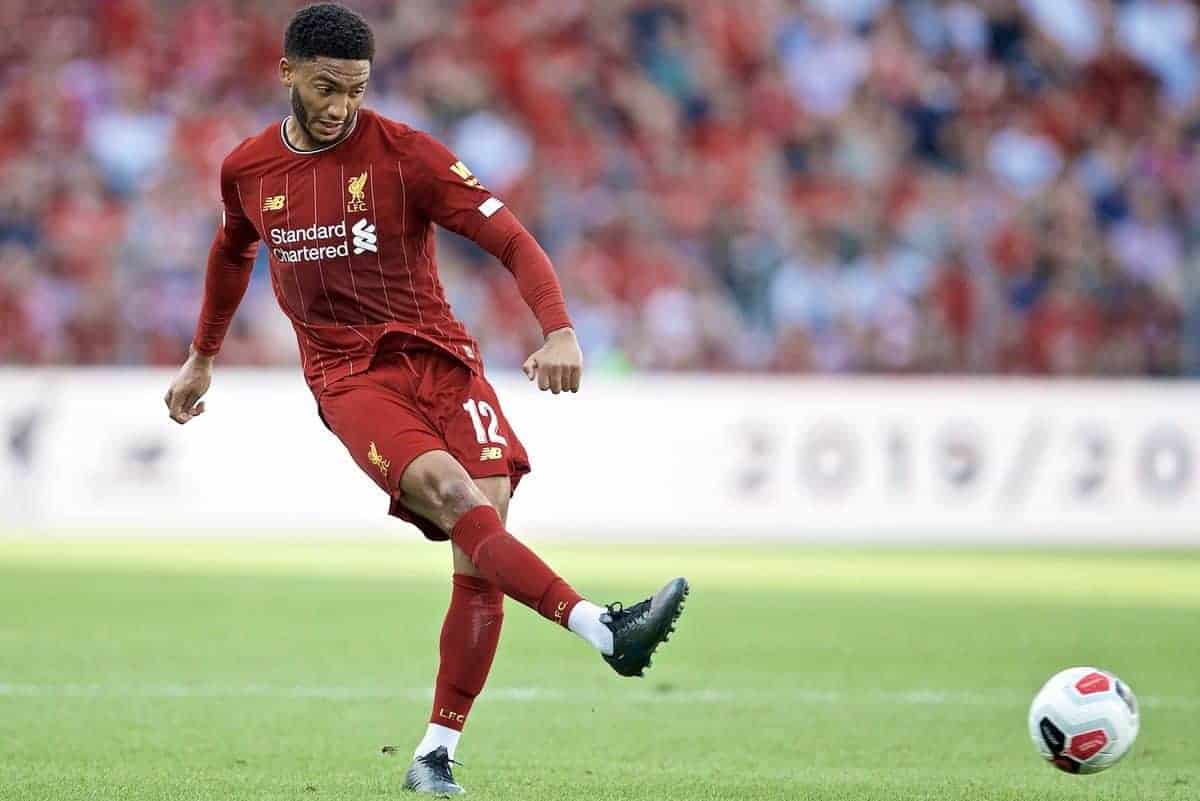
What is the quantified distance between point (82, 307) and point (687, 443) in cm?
513

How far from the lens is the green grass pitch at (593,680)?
5691 mm

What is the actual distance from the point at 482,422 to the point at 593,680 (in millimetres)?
2951

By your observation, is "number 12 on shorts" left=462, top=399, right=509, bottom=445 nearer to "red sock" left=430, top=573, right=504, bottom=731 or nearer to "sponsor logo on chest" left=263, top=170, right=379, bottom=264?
"red sock" left=430, top=573, right=504, bottom=731

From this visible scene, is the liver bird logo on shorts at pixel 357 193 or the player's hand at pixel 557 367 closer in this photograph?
the player's hand at pixel 557 367

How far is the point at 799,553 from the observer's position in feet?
48.5

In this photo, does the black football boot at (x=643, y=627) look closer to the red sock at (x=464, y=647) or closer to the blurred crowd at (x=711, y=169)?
the red sock at (x=464, y=647)

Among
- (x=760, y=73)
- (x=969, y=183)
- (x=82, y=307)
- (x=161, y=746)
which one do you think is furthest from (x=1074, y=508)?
(x=161, y=746)

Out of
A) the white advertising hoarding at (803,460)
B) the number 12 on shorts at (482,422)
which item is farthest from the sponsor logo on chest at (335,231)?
the white advertising hoarding at (803,460)

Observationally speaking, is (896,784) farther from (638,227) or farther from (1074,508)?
(638,227)

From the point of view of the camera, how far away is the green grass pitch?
5.69 metres

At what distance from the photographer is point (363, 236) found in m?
5.45

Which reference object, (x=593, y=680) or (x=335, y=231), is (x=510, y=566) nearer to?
(x=335, y=231)

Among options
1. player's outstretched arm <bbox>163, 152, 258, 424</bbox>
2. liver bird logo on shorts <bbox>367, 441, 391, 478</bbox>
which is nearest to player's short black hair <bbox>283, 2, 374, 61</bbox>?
player's outstretched arm <bbox>163, 152, 258, 424</bbox>

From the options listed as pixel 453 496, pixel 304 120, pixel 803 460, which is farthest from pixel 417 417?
pixel 803 460
